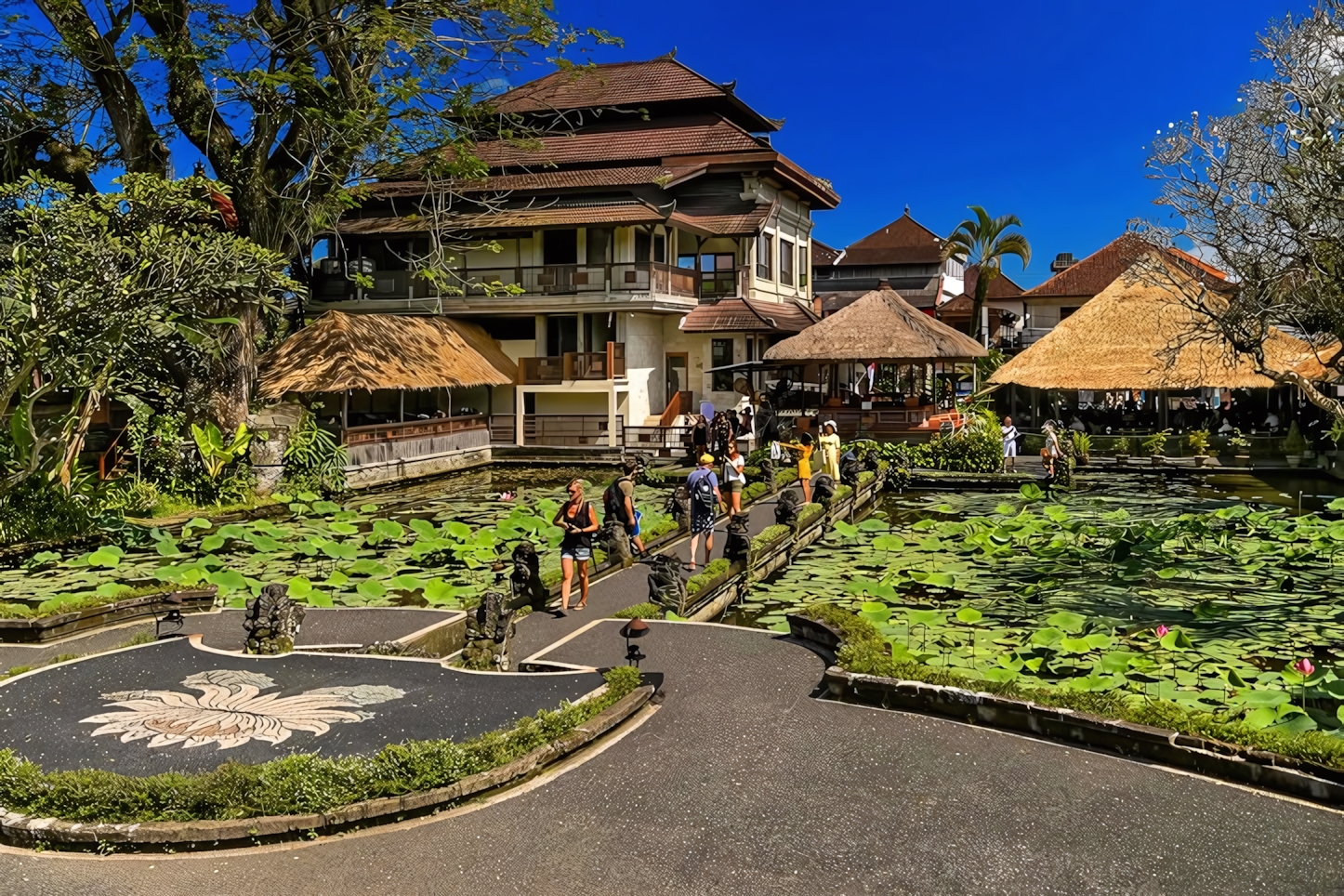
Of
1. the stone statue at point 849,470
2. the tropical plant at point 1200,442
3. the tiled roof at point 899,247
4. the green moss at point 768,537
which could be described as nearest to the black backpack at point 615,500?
the green moss at point 768,537

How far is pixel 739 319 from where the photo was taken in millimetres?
35031

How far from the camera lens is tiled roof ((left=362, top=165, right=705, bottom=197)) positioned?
35.5m

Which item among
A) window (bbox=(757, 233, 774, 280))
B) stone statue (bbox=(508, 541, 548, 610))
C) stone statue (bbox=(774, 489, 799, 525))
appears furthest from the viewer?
window (bbox=(757, 233, 774, 280))

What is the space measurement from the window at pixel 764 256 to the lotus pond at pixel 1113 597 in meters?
17.6

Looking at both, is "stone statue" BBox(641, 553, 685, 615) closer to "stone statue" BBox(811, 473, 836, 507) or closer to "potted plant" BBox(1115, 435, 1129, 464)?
"stone statue" BBox(811, 473, 836, 507)

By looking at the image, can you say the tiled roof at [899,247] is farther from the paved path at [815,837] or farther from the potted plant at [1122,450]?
the paved path at [815,837]

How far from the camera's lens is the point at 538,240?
3603 centimetres

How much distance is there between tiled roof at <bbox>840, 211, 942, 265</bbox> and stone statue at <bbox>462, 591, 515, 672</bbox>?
2248 inches

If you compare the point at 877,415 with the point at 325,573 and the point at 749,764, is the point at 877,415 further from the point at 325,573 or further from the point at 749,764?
the point at 749,764

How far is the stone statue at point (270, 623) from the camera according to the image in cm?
1045

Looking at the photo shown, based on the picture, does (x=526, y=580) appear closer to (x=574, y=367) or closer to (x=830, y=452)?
(x=830, y=452)

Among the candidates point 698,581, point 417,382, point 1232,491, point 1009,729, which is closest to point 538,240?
point 417,382

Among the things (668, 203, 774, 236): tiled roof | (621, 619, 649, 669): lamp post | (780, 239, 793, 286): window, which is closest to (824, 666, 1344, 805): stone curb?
(621, 619, 649, 669): lamp post

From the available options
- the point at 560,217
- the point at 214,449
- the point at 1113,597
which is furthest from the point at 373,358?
the point at 1113,597
